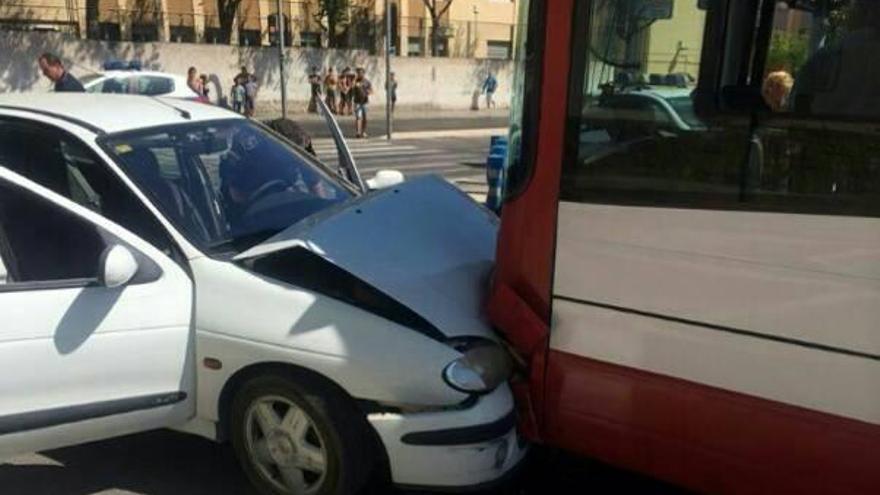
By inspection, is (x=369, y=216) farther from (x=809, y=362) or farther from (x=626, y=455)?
(x=809, y=362)

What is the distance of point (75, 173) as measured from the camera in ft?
12.0

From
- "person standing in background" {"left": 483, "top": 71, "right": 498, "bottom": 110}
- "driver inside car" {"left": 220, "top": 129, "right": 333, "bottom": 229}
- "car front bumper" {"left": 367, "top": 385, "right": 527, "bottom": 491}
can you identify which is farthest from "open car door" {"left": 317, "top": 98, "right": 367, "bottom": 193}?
"person standing in background" {"left": 483, "top": 71, "right": 498, "bottom": 110}

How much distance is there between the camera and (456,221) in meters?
3.81

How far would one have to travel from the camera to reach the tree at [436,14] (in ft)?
145

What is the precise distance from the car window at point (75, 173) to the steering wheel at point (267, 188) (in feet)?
1.85

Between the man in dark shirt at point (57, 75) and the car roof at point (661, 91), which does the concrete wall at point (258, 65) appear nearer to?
the man in dark shirt at point (57, 75)

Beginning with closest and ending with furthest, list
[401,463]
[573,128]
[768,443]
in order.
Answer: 1. [768,443]
2. [573,128]
3. [401,463]

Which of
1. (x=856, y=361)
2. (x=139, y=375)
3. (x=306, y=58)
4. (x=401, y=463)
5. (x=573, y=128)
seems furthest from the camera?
(x=306, y=58)

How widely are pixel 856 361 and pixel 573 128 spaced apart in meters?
1.09

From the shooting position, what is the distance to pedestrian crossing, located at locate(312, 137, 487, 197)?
1493 cm

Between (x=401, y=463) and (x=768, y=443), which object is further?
(x=401, y=463)

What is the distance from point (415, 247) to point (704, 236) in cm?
123

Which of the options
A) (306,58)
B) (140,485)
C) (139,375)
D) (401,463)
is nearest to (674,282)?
(401,463)

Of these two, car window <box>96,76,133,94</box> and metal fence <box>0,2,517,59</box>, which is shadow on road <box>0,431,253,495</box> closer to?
car window <box>96,76,133,94</box>
